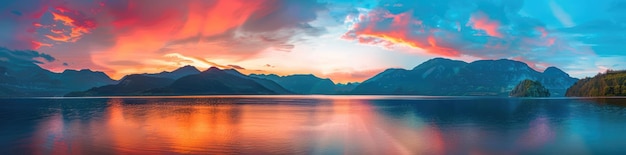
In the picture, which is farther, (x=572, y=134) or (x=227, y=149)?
(x=572, y=134)

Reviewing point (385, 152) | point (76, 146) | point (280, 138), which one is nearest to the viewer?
point (385, 152)

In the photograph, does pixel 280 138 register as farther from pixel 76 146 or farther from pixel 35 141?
pixel 35 141

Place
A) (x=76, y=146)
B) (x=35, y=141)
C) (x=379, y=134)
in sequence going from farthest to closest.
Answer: (x=379, y=134)
(x=35, y=141)
(x=76, y=146)

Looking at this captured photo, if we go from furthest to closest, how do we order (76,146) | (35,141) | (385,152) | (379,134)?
(379,134) < (35,141) < (76,146) < (385,152)

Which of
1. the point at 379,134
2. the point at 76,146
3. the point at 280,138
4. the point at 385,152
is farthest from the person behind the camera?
the point at 379,134

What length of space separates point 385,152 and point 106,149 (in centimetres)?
2364

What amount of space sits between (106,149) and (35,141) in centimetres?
1163

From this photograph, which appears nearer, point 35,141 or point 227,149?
point 227,149

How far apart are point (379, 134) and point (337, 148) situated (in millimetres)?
13986

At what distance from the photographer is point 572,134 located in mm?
49125

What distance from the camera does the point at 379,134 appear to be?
4912cm

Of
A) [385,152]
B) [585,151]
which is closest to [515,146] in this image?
[585,151]

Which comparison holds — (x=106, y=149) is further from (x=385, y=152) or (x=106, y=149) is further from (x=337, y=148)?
(x=385, y=152)

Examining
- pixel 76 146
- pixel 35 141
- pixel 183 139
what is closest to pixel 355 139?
pixel 183 139
